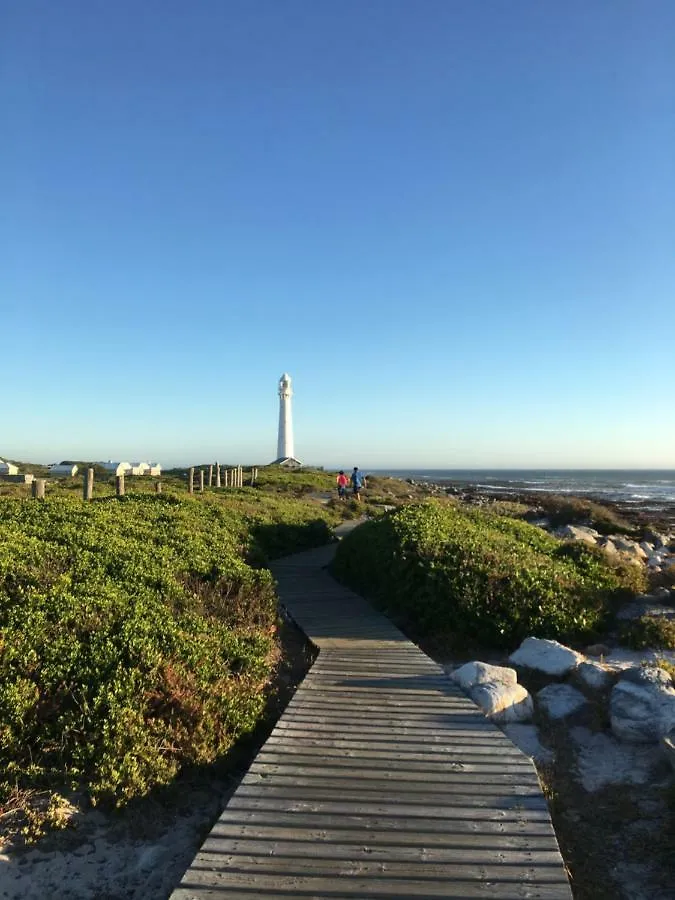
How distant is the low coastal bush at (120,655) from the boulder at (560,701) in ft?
10.6

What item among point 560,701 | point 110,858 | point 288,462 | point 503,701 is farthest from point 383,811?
point 288,462

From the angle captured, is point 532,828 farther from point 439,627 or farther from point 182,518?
point 182,518

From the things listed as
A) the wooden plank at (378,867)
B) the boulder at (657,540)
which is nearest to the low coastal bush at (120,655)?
the wooden plank at (378,867)

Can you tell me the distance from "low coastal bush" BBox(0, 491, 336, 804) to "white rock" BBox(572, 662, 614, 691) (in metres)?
3.84

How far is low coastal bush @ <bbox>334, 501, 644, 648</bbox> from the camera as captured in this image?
966cm

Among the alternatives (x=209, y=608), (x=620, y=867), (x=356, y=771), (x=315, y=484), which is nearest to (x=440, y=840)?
(x=356, y=771)

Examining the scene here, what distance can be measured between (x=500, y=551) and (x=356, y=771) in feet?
24.0

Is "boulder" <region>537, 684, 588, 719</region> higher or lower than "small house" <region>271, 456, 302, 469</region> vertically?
lower

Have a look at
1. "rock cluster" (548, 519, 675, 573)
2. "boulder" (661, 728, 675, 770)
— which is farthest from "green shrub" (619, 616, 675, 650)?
"rock cluster" (548, 519, 675, 573)

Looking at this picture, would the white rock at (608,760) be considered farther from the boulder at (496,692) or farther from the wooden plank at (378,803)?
the wooden plank at (378,803)

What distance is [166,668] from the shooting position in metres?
6.21

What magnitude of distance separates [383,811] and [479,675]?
9.97ft

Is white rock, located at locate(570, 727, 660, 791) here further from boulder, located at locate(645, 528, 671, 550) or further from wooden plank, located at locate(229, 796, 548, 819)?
boulder, located at locate(645, 528, 671, 550)

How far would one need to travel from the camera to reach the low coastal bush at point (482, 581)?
9664 mm
